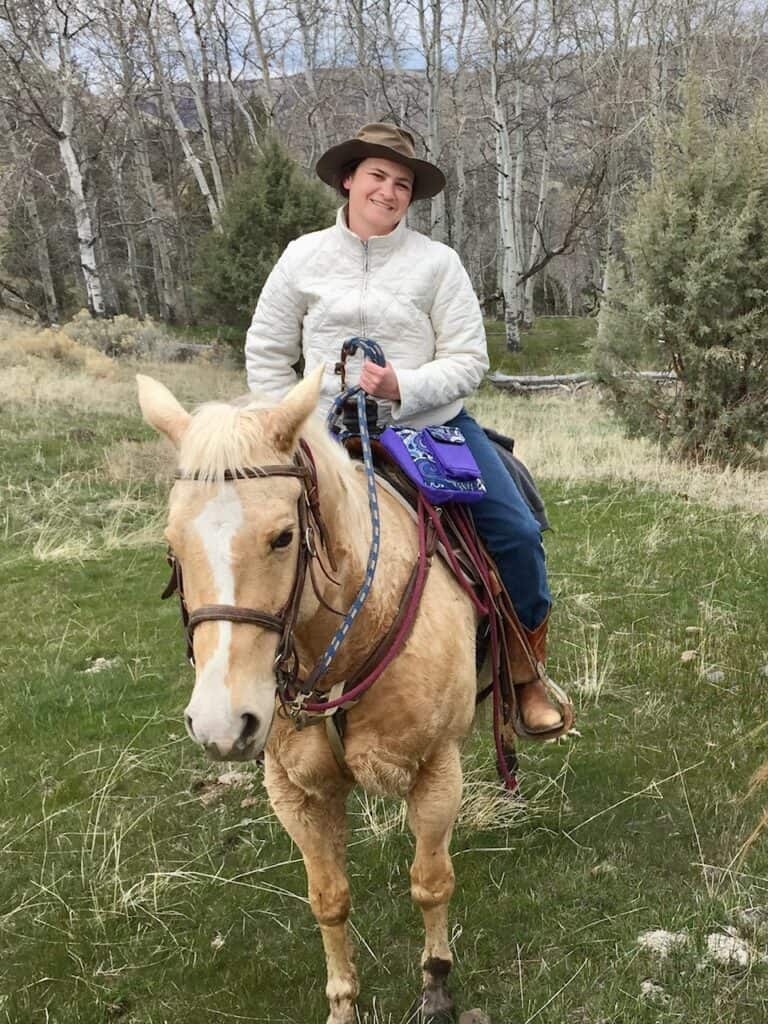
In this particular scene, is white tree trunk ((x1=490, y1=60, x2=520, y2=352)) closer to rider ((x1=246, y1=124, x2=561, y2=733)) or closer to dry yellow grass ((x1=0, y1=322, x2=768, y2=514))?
dry yellow grass ((x1=0, y1=322, x2=768, y2=514))

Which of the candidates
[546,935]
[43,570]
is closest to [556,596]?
[546,935]

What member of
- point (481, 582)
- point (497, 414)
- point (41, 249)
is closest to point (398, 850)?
point (481, 582)

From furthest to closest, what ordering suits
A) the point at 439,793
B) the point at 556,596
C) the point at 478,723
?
1. the point at 556,596
2. the point at 478,723
3. the point at 439,793

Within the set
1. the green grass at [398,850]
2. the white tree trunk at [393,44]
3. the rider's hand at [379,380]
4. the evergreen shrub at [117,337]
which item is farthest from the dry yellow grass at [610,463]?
the white tree trunk at [393,44]

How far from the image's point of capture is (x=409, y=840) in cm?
334

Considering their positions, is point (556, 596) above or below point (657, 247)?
below

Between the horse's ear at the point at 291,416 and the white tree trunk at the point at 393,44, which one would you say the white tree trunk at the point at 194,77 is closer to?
the white tree trunk at the point at 393,44

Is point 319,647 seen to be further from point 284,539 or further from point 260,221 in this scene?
point 260,221

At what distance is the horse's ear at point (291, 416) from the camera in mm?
1704

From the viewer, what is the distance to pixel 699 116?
8.97m

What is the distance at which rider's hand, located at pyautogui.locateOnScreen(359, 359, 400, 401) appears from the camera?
2.43 metres

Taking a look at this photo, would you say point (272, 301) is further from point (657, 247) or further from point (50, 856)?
point (657, 247)

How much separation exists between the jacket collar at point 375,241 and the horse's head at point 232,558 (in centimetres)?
125

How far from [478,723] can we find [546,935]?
0.86 m
